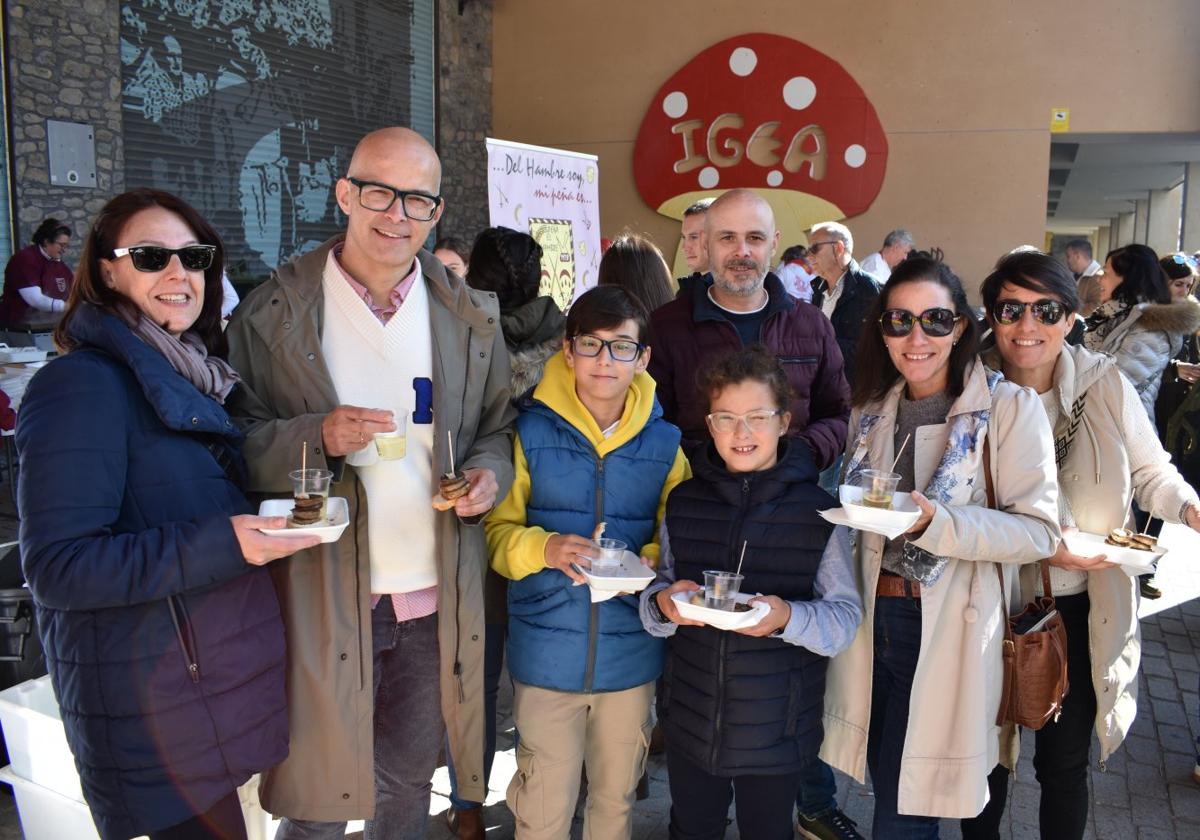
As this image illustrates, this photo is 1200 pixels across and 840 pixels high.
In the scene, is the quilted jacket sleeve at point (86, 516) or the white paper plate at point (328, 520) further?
the white paper plate at point (328, 520)

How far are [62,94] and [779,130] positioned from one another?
8.23 meters

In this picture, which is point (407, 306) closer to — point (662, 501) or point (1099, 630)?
point (662, 501)

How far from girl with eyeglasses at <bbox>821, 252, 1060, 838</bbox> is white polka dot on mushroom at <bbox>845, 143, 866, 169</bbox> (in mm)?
9760

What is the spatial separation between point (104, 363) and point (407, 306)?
2.82ft

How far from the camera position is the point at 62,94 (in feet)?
26.6

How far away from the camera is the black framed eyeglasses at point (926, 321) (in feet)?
8.55

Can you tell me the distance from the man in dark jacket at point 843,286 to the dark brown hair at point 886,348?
2833 millimetres

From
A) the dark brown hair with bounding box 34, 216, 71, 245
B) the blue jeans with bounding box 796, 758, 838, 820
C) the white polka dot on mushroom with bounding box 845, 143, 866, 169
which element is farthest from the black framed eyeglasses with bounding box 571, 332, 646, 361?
the white polka dot on mushroom with bounding box 845, 143, 866, 169

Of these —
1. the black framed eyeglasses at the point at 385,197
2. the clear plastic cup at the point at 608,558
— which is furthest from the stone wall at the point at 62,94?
the clear plastic cup at the point at 608,558

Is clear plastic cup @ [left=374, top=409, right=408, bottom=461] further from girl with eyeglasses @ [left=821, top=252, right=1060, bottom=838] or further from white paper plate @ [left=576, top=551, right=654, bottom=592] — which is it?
girl with eyeglasses @ [left=821, top=252, right=1060, bottom=838]

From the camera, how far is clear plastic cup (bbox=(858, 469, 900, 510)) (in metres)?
2.34

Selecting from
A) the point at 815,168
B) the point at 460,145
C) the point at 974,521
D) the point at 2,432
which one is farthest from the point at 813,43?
the point at 974,521

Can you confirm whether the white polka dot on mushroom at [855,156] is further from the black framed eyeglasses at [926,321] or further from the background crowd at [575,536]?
the black framed eyeglasses at [926,321]

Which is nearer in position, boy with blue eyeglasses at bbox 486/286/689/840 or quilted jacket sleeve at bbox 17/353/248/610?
quilted jacket sleeve at bbox 17/353/248/610
